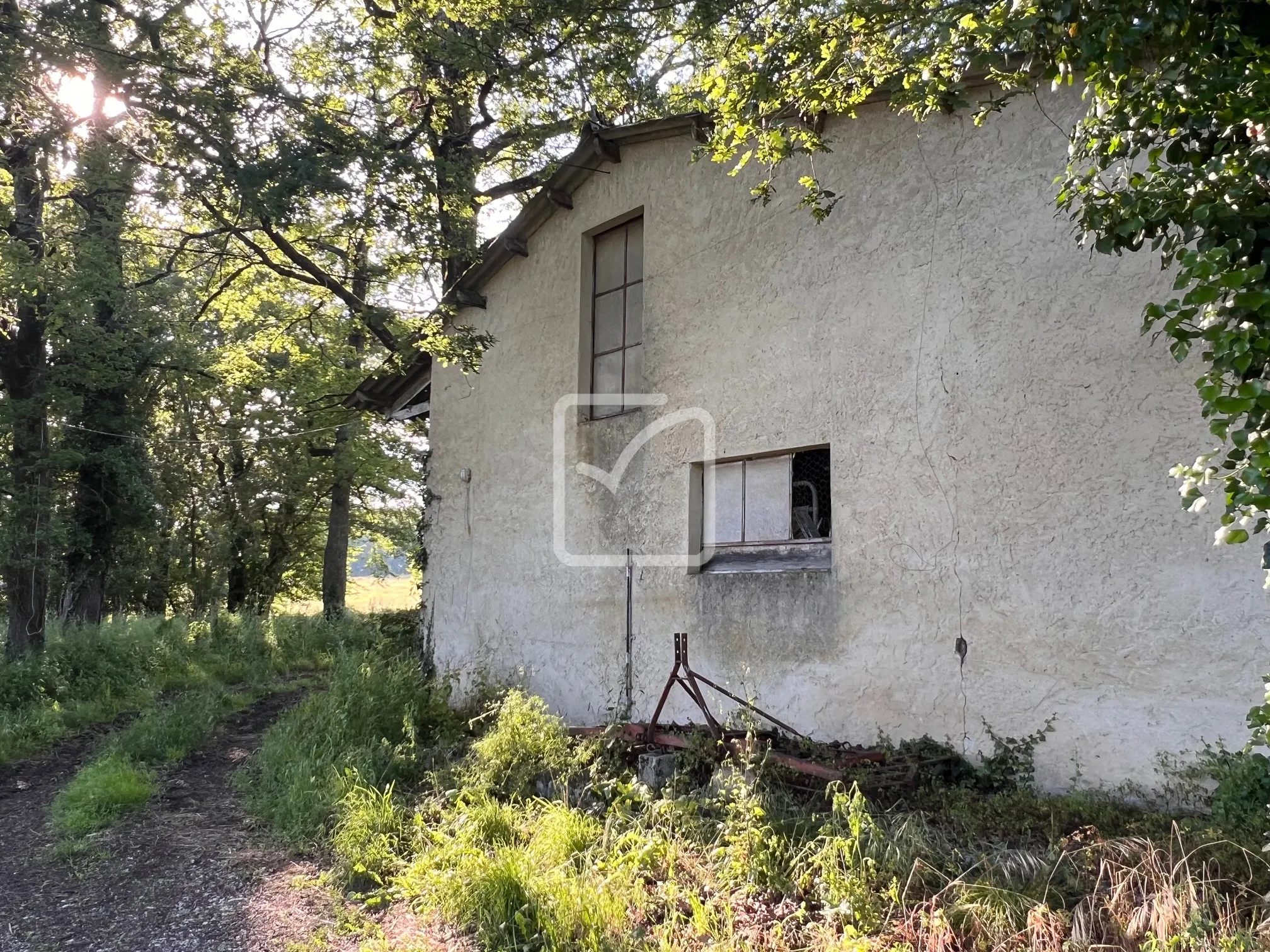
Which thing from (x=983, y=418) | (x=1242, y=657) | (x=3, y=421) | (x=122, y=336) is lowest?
(x=1242, y=657)

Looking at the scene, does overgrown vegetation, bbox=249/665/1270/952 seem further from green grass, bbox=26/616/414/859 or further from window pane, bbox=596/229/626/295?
window pane, bbox=596/229/626/295

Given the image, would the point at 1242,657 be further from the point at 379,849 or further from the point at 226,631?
the point at 226,631

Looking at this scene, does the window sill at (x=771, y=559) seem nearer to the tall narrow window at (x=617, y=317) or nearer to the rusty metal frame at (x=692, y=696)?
the rusty metal frame at (x=692, y=696)

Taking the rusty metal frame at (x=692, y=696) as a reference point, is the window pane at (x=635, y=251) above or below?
above

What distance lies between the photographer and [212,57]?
9.17 meters

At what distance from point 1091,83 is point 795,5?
2584mm

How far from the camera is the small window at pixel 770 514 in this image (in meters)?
6.63

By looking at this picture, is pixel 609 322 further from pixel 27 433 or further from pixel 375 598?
pixel 375 598

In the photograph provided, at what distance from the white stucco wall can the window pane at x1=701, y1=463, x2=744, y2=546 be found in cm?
21

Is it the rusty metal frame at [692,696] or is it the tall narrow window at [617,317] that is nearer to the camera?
the rusty metal frame at [692,696]

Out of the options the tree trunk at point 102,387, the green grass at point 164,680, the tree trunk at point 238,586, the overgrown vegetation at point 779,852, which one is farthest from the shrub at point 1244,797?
the tree trunk at point 238,586

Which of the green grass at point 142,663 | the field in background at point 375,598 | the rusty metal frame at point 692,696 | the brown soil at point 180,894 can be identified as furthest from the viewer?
the field in background at point 375,598

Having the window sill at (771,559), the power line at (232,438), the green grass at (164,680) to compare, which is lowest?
the green grass at (164,680)

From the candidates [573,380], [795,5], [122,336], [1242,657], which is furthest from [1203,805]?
[122,336]
